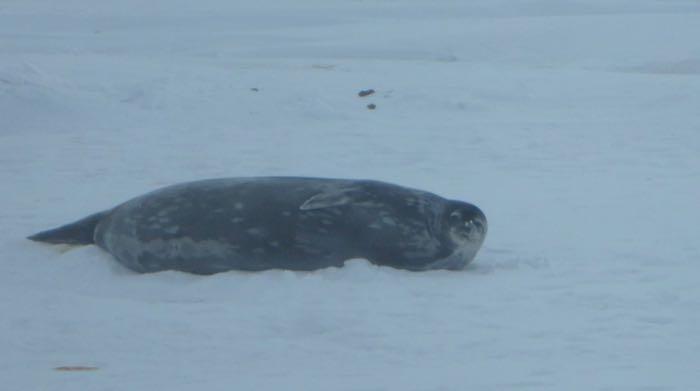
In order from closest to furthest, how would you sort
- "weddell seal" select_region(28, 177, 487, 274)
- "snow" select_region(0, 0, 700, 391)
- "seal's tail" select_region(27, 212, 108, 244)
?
"snow" select_region(0, 0, 700, 391) < "weddell seal" select_region(28, 177, 487, 274) < "seal's tail" select_region(27, 212, 108, 244)

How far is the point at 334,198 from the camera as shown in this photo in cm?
453

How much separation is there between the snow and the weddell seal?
0.08m

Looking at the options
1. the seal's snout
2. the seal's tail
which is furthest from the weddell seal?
the seal's tail

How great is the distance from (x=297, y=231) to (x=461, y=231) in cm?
57

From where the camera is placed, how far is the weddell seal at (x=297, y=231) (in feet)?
14.7

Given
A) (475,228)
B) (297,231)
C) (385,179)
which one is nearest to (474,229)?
(475,228)

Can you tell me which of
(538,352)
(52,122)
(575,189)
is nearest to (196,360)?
(538,352)

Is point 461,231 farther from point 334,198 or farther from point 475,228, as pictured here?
point 334,198

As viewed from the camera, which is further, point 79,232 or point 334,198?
point 79,232

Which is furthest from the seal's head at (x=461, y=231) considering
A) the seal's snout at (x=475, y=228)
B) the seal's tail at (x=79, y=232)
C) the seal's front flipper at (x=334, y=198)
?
the seal's tail at (x=79, y=232)

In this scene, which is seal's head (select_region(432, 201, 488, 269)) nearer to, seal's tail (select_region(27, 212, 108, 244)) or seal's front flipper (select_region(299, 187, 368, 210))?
seal's front flipper (select_region(299, 187, 368, 210))

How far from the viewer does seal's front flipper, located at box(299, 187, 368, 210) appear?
14.7 ft

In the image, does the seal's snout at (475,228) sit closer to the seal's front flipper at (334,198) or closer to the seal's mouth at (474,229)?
the seal's mouth at (474,229)

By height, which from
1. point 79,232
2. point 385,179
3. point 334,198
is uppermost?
point 385,179
